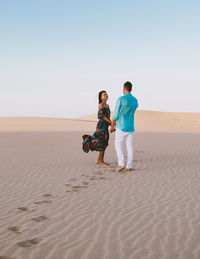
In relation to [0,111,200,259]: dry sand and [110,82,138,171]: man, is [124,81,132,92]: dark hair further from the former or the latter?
[0,111,200,259]: dry sand

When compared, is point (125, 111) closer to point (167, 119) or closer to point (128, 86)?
point (128, 86)

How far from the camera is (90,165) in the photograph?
393 inches

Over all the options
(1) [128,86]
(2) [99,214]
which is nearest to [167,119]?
(1) [128,86]

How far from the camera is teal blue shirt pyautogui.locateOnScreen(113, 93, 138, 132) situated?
25.8 feet

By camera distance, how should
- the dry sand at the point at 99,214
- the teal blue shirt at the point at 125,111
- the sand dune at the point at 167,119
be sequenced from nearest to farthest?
the dry sand at the point at 99,214 < the teal blue shirt at the point at 125,111 < the sand dune at the point at 167,119

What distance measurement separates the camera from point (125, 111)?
7.94 metres

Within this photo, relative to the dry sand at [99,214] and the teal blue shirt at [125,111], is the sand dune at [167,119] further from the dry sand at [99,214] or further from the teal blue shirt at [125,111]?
the dry sand at [99,214]

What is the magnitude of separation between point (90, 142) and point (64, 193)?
3321 millimetres

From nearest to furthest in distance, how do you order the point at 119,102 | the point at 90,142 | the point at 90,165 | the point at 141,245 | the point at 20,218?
1. the point at 141,245
2. the point at 20,218
3. the point at 119,102
4. the point at 90,142
5. the point at 90,165

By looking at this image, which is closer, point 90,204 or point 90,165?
point 90,204

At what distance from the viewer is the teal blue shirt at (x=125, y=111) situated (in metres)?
7.85

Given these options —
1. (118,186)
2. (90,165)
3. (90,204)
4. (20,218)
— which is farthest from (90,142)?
(20,218)

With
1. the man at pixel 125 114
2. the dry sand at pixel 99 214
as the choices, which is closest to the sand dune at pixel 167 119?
the man at pixel 125 114

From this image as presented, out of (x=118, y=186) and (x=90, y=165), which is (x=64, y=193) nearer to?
(x=118, y=186)
